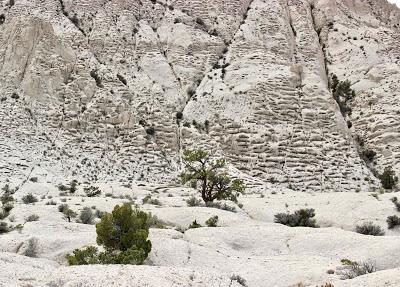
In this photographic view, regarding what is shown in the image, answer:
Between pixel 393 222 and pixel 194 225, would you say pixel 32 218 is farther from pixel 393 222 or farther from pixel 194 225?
pixel 393 222

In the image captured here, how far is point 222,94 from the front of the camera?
143 feet

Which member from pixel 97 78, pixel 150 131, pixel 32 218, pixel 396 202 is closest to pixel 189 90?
pixel 150 131

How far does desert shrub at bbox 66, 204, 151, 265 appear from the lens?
464 inches

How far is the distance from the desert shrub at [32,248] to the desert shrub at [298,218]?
1175 centimetres

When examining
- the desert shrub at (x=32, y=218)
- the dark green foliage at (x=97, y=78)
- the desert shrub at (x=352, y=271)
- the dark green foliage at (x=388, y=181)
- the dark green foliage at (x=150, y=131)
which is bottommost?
the desert shrub at (x=32, y=218)

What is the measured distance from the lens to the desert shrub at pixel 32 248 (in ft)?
42.7

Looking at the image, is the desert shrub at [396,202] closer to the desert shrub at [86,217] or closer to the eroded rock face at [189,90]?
the desert shrub at [86,217]

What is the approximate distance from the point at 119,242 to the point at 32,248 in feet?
7.96

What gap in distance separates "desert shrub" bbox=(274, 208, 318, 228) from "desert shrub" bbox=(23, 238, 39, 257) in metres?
11.8

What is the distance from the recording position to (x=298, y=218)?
2164cm

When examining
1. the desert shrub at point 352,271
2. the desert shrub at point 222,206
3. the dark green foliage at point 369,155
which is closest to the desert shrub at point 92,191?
the desert shrub at point 222,206

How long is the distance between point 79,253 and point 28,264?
1596mm

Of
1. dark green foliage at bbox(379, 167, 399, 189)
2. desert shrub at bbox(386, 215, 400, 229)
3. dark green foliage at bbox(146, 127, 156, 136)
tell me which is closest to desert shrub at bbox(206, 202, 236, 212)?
desert shrub at bbox(386, 215, 400, 229)

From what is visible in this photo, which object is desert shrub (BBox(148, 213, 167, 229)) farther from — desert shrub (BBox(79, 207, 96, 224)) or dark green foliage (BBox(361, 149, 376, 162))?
dark green foliage (BBox(361, 149, 376, 162))
